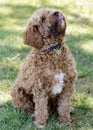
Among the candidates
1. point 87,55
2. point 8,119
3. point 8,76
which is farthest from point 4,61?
point 8,119

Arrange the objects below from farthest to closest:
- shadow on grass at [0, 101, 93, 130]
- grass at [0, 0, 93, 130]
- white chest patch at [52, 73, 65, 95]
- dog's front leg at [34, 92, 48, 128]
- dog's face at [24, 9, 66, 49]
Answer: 1. grass at [0, 0, 93, 130]
2. shadow on grass at [0, 101, 93, 130]
3. dog's front leg at [34, 92, 48, 128]
4. white chest patch at [52, 73, 65, 95]
5. dog's face at [24, 9, 66, 49]

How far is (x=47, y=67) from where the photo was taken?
475 centimetres

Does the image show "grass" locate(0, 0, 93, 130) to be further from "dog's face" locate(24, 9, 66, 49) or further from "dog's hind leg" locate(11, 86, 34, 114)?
"dog's face" locate(24, 9, 66, 49)

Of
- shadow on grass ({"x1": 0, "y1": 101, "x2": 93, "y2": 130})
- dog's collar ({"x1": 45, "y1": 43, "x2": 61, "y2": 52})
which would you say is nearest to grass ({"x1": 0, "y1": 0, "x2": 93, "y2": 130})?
shadow on grass ({"x1": 0, "y1": 101, "x2": 93, "y2": 130})

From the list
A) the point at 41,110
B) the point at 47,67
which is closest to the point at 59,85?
the point at 47,67

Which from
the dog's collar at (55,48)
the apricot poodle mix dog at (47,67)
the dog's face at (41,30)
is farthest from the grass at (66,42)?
the dog's face at (41,30)

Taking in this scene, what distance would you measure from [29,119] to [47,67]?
0.76 metres

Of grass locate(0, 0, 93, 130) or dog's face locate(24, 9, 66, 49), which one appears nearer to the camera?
dog's face locate(24, 9, 66, 49)

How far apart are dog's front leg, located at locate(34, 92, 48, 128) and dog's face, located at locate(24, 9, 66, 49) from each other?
607mm

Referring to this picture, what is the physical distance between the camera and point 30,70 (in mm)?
4820

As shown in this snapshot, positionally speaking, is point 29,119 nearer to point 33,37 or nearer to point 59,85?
point 59,85

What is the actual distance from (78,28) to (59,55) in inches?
151

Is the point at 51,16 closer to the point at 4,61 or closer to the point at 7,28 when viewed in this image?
the point at 4,61

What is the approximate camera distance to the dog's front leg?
15.9 feet
